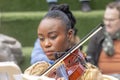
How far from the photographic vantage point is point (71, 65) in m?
1.44

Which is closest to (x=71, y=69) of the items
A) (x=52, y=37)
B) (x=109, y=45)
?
(x=52, y=37)

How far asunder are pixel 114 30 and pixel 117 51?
16 centimetres

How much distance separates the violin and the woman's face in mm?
42

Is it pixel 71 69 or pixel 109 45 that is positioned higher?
pixel 71 69

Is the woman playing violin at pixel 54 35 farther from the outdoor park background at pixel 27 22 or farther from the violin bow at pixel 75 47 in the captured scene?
the outdoor park background at pixel 27 22

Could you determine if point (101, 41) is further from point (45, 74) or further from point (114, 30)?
point (45, 74)

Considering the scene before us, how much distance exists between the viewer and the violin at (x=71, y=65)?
1.33m

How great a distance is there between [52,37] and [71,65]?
0.36 ft

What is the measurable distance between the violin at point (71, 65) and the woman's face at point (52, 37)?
4 cm

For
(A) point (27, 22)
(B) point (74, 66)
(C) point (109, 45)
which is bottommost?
(A) point (27, 22)

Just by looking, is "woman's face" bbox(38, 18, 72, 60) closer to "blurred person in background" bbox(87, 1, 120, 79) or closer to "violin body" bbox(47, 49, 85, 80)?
"violin body" bbox(47, 49, 85, 80)

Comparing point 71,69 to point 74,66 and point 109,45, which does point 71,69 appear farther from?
point 109,45

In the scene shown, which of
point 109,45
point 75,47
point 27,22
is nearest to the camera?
point 75,47

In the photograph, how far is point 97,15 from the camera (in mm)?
4016
